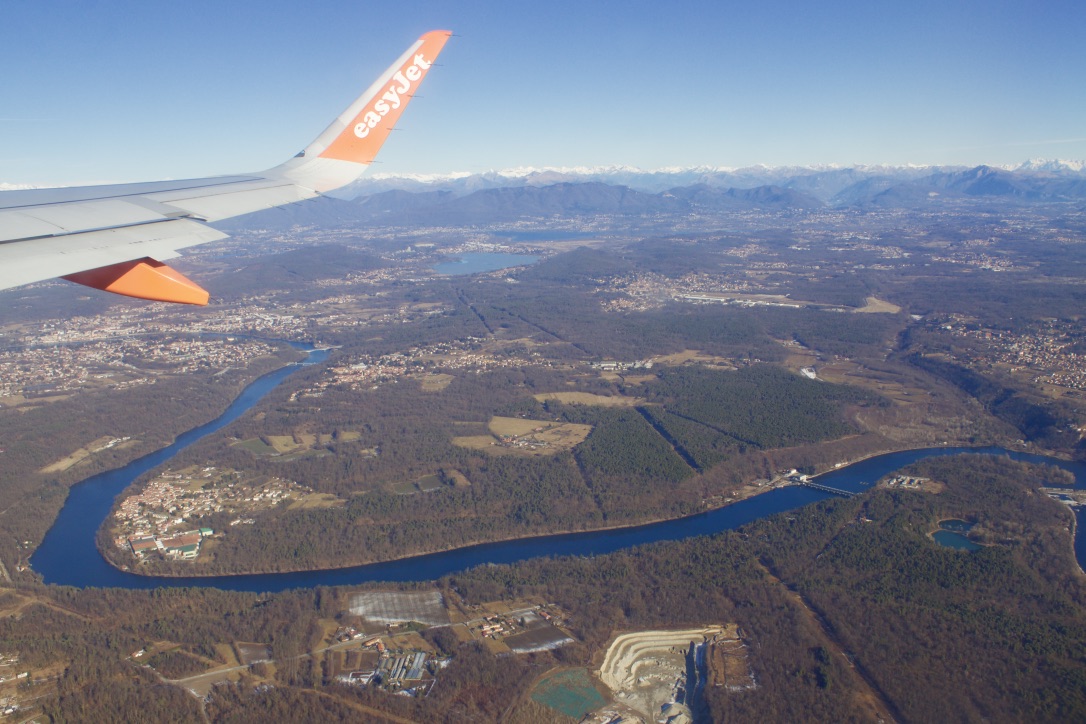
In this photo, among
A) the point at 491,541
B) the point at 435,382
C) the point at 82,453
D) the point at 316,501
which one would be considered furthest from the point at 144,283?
the point at 435,382

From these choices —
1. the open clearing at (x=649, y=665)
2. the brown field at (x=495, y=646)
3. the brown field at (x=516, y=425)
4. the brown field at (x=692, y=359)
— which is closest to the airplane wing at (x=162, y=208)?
the brown field at (x=495, y=646)

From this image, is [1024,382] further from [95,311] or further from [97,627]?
[95,311]

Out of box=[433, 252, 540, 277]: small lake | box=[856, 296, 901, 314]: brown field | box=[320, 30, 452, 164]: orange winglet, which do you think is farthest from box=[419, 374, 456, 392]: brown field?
box=[433, 252, 540, 277]: small lake

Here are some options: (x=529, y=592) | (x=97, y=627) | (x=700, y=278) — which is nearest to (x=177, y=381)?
(x=97, y=627)

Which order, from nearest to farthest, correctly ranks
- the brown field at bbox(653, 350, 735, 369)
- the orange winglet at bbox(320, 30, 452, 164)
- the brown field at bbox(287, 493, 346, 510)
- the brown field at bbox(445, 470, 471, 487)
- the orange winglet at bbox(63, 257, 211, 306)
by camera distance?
1. the orange winglet at bbox(63, 257, 211, 306)
2. the orange winglet at bbox(320, 30, 452, 164)
3. the brown field at bbox(287, 493, 346, 510)
4. the brown field at bbox(445, 470, 471, 487)
5. the brown field at bbox(653, 350, 735, 369)

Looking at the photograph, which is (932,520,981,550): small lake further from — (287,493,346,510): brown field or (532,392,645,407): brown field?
(287,493,346,510): brown field

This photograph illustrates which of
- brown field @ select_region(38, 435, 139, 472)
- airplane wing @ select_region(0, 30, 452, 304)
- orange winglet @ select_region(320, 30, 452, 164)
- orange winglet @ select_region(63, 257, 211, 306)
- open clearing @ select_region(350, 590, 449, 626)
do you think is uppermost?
orange winglet @ select_region(320, 30, 452, 164)
